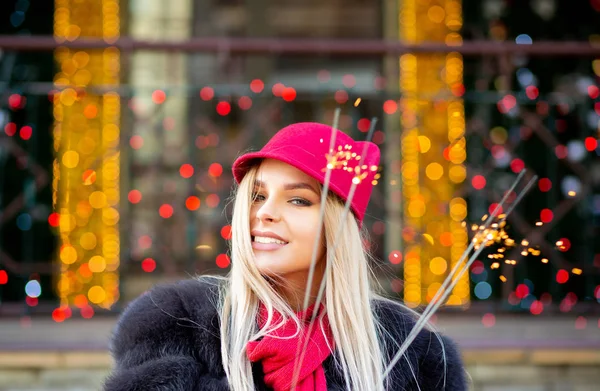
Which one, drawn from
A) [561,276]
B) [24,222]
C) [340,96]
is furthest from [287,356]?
[24,222]

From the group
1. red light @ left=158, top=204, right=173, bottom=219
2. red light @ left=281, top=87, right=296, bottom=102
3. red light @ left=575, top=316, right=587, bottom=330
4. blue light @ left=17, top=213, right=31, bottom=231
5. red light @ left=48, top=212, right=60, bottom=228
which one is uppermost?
red light @ left=281, top=87, right=296, bottom=102

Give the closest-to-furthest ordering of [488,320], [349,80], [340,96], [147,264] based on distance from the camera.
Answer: [488,320]
[147,264]
[340,96]
[349,80]

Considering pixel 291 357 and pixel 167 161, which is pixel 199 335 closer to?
pixel 291 357

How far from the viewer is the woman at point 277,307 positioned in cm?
204

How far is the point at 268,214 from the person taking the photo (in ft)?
6.77

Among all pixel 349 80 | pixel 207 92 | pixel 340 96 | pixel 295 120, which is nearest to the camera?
pixel 207 92

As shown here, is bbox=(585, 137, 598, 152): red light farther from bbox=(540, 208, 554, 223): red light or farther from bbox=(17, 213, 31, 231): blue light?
bbox=(17, 213, 31, 231): blue light

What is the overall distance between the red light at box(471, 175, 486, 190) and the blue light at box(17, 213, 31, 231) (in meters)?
2.75

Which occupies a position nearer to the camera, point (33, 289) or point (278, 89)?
point (278, 89)

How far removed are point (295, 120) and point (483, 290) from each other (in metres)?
1.68

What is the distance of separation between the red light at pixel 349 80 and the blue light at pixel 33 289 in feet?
8.03

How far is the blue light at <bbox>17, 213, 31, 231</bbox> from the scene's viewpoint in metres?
5.09

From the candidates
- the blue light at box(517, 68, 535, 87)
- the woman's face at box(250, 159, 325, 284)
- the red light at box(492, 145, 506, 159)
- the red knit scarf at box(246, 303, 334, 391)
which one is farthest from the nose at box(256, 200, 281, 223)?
the blue light at box(517, 68, 535, 87)

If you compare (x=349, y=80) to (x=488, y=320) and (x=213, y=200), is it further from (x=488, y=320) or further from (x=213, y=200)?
(x=488, y=320)
